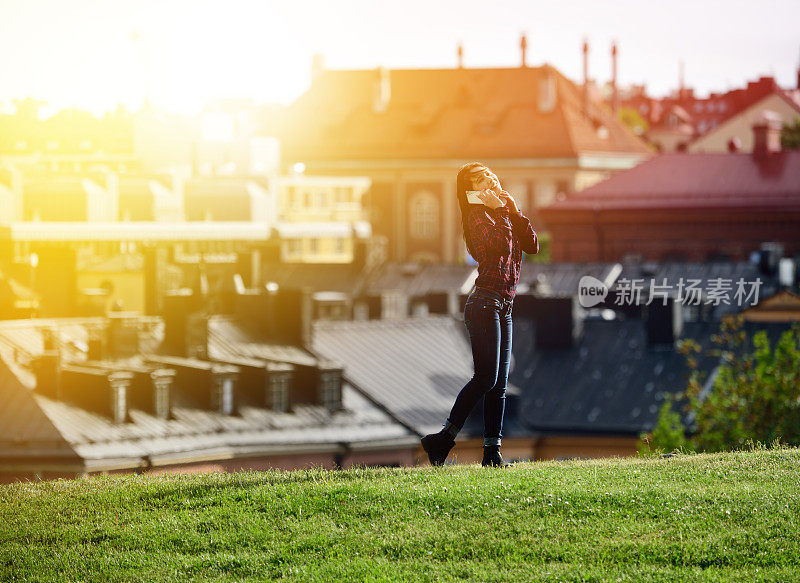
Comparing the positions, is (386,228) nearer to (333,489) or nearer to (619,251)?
(619,251)

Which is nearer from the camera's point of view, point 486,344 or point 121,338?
point 486,344

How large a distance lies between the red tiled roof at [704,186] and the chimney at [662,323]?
53201 millimetres

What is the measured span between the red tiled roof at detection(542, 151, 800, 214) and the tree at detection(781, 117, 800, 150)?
64.9ft

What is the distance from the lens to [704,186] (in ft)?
383

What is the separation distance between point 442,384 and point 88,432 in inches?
573

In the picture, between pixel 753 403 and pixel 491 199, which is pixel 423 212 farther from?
pixel 491 199

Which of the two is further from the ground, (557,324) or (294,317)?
(294,317)

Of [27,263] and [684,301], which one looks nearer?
[684,301]

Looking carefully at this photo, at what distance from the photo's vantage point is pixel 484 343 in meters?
19.9

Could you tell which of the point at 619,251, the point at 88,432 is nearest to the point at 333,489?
the point at 88,432

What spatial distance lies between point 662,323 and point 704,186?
5693 cm

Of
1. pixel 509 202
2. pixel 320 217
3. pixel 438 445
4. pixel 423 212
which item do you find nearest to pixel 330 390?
pixel 438 445

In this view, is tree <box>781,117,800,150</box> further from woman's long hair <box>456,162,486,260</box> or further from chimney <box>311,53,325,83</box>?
woman's long hair <box>456,162,486,260</box>

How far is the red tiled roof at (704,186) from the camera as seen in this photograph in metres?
115
